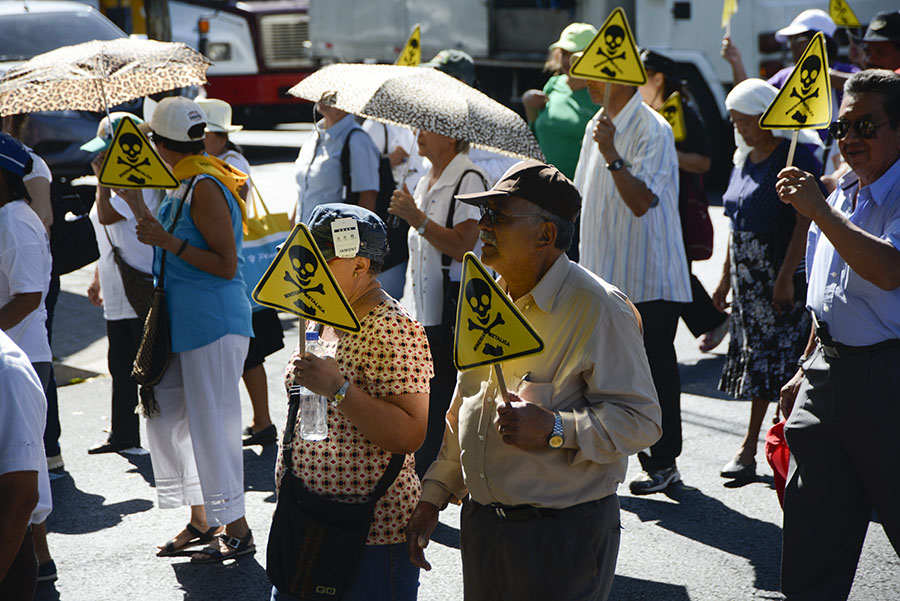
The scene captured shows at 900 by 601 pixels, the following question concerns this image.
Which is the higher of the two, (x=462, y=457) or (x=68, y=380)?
(x=462, y=457)

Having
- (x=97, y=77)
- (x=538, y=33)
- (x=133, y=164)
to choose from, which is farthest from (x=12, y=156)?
(x=538, y=33)

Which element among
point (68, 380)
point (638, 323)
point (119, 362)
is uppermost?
point (638, 323)

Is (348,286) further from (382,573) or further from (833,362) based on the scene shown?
(833,362)

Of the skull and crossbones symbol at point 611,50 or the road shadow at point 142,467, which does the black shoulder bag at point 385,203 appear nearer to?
the skull and crossbones symbol at point 611,50

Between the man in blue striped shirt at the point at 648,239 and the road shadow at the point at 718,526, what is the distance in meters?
0.12

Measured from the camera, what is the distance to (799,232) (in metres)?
5.40

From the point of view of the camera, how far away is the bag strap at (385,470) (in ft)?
10.3

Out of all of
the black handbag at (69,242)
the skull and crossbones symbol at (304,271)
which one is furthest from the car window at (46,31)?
the skull and crossbones symbol at (304,271)

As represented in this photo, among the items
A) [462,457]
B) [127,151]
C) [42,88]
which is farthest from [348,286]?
[42,88]

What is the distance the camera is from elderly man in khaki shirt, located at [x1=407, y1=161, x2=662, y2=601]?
2.81 m

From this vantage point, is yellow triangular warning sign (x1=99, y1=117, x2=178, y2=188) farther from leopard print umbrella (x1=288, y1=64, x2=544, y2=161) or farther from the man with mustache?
the man with mustache

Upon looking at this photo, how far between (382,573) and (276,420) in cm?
386

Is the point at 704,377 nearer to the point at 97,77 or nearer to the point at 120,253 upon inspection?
the point at 120,253

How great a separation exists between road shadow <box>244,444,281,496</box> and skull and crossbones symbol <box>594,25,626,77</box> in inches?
96.3
